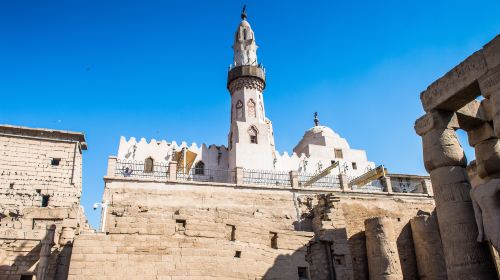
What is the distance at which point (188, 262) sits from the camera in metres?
11.1

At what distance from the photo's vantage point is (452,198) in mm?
8742

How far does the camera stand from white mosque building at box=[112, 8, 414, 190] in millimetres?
27188

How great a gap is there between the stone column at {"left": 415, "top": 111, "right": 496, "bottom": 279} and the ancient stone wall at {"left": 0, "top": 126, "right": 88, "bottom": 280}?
10.7 metres

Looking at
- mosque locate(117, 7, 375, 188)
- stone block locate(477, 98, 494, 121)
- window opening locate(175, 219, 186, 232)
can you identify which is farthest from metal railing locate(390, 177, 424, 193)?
window opening locate(175, 219, 186, 232)

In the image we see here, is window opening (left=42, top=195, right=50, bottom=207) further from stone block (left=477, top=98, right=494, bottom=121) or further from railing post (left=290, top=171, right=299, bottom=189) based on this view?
stone block (left=477, top=98, right=494, bottom=121)

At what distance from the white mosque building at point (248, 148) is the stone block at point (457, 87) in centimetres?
1566

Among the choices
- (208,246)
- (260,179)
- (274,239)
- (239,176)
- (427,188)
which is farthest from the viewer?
(427,188)

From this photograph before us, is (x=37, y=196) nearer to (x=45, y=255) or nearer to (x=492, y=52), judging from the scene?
(x=45, y=255)

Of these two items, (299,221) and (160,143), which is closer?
(299,221)

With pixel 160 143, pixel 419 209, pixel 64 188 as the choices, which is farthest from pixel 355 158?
pixel 64 188

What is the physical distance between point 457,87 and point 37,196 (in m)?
15.7

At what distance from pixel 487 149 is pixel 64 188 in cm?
1548

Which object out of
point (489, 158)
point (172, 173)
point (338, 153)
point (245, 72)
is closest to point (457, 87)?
point (489, 158)

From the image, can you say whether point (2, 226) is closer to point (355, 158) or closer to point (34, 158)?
point (34, 158)
